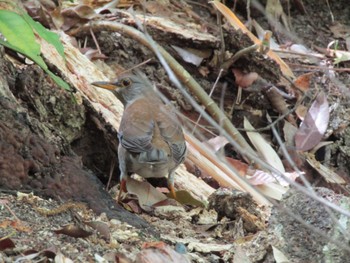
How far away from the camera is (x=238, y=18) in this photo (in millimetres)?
8469

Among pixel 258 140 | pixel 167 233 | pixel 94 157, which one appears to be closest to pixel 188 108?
pixel 258 140

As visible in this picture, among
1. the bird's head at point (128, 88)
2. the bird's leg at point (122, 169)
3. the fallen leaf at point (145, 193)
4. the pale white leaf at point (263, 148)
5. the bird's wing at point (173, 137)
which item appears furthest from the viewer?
the pale white leaf at point (263, 148)

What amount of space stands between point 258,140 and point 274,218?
3396mm

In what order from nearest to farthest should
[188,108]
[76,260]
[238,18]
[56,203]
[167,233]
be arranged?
[76,260], [56,203], [167,233], [188,108], [238,18]

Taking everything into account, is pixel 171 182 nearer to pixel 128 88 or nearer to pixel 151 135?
pixel 151 135

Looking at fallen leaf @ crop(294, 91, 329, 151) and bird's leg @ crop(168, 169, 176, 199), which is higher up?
bird's leg @ crop(168, 169, 176, 199)

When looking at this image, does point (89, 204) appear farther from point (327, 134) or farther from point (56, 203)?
point (327, 134)

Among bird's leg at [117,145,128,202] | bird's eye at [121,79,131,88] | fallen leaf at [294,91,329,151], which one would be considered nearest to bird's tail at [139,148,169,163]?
bird's leg at [117,145,128,202]

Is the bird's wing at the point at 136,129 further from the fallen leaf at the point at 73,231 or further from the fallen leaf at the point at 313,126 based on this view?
the fallen leaf at the point at 313,126

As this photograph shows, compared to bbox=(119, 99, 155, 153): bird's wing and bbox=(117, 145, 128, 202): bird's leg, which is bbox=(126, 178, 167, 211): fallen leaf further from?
bbox=(119, 99, 155, 153): bird's wing

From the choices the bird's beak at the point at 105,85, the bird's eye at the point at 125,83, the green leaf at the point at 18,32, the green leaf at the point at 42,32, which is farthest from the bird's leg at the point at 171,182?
the green leaf at the point at 18,32

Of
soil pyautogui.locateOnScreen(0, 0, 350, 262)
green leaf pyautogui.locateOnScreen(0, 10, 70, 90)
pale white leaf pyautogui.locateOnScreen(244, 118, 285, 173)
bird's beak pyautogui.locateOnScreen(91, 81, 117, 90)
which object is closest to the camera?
soil pyautogui.locateOnScreen(0, 0, 350, 262)

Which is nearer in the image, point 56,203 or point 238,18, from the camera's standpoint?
point 56,203

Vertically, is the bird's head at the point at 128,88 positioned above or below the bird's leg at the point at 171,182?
above
